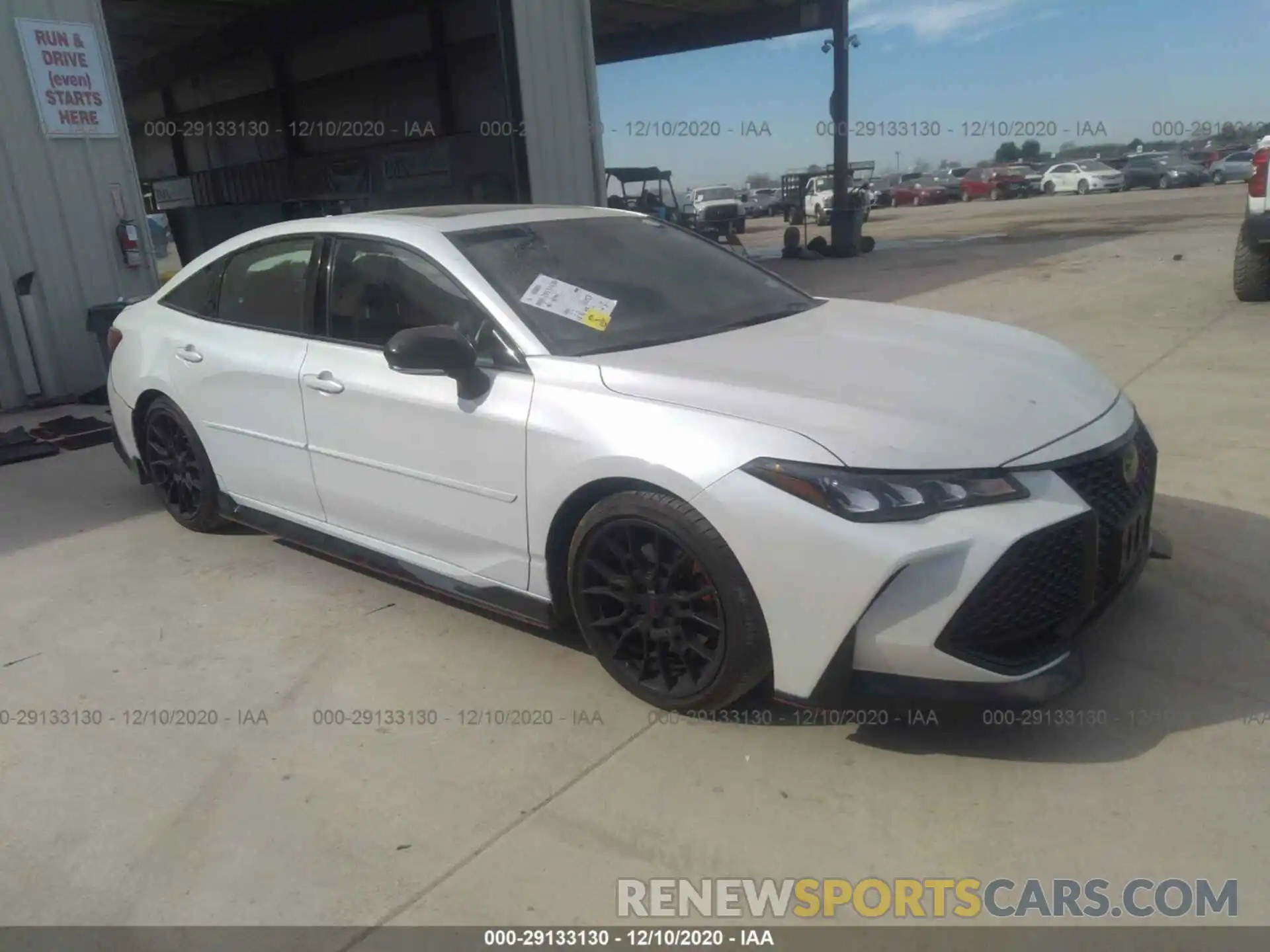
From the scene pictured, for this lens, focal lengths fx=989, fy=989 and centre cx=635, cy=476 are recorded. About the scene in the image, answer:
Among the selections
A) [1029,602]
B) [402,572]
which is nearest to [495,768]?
[402,572]

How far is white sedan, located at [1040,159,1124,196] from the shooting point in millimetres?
37688

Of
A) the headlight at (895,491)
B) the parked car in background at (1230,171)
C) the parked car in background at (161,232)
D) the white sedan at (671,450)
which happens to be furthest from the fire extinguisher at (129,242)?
the parked car in background at (1230,171)

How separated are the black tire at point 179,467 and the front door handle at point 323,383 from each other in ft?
3.34

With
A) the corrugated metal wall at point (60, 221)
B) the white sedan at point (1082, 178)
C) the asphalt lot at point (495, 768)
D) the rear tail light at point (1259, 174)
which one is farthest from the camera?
the white sedan at point (1082, 178)

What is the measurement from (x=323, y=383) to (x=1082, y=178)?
41.7m

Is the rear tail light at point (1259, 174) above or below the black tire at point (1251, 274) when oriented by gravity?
above

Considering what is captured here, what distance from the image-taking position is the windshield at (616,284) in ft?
10.8

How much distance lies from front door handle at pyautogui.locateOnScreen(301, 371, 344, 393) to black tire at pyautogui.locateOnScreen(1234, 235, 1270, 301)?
835 cm

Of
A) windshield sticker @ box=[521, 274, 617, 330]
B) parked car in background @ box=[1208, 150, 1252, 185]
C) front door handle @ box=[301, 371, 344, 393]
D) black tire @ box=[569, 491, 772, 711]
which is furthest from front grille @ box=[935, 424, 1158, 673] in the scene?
parked car in background @ box=[1208, 150, 1252, 185]

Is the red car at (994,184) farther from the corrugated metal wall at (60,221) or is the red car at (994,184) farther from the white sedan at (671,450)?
the white sedan at (671,450)

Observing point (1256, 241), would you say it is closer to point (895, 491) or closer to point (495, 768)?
point (895, 491)

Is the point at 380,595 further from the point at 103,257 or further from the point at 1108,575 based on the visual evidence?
the point at 103,257

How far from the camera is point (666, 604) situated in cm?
283
